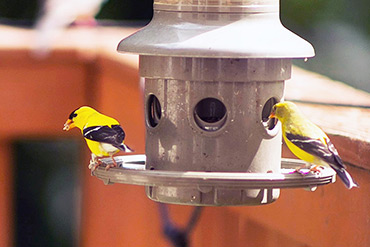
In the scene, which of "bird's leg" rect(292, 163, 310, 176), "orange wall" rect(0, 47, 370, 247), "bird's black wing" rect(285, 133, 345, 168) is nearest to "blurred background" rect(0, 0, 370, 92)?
"orange wall" rect(0, 47, 370, 247)

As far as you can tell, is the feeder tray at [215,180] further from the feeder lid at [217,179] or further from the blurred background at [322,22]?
the blurred background at [322,22]

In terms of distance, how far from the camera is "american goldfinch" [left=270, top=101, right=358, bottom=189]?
3.09 metres

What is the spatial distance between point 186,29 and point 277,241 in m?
1.14

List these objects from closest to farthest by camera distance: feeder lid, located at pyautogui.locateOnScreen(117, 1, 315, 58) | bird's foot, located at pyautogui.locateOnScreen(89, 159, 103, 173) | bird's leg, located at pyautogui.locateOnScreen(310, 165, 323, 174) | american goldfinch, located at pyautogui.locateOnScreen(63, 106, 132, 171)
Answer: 1. feeder lid, located at pyautogui.locateOnScreen(117, 1, 315, 58)
2. bird's leg, located at pyautogui.locateOnScreen(310, 165, 323, 174)
3. bird's foot, located at pyautogui.locateOnScreen(89, 159, 103, 173)
4. american goldfinch, located at pyautogui.locateOnScreen(63, 106, 132, 171)

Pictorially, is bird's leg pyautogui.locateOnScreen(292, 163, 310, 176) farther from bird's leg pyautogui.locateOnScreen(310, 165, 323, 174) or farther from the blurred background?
the blurred background

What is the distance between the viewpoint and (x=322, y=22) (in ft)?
22.1

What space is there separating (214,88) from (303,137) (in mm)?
352

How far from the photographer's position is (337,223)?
3406mm

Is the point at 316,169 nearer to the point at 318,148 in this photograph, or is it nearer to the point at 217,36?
the point at 318,148

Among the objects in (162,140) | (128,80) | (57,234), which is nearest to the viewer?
(162,140)

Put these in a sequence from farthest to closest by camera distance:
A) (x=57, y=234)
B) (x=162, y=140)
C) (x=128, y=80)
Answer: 1. (x=57, y=234)
2. (x=128, y=80)
3. (x=162, y=140)

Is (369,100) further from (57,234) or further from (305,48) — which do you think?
(57,234)

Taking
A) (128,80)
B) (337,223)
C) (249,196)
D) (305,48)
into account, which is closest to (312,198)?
(337,223)

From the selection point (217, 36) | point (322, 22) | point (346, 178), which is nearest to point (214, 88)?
point (217, 36)
